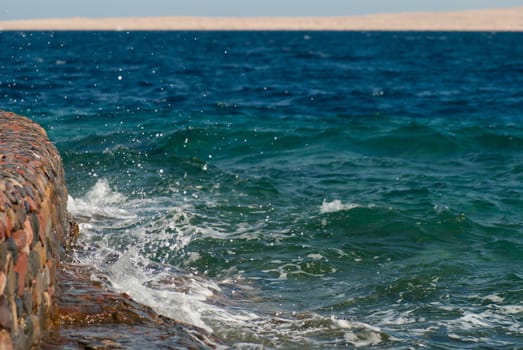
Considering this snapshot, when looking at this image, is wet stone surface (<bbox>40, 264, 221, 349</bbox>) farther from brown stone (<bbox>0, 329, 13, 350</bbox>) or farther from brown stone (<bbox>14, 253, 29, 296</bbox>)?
brown stone (<bbox>0, 329, 13, 350</bbox>)

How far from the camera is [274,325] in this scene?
8.05m

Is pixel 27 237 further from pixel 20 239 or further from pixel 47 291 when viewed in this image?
pixel 47 291

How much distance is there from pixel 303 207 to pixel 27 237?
317 inches

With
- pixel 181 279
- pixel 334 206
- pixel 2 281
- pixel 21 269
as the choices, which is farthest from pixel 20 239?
pixel 334 206

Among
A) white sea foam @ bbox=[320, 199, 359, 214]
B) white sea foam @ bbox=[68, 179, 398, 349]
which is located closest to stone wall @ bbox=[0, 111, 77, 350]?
white sea foam @ bbox=[68, 179, 398, 349]

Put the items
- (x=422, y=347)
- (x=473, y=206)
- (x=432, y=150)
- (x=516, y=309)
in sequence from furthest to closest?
(x=432, y=150)
(x=473, y=206)
(x=516, y=309)
(x=422, y=347)

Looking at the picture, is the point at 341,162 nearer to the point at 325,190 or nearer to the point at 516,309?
the point at 325,190

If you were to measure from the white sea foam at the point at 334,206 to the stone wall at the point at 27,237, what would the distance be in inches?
223

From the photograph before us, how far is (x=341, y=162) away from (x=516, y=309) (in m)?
9.07

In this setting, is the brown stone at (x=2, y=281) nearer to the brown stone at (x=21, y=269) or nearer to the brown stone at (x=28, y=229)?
the brown stone at (x=21, y=269)

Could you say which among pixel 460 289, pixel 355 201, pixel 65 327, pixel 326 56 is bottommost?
pixel 65 327

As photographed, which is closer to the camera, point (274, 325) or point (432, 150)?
point (274, 325)

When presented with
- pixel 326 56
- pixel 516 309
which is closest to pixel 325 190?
pixel 516 309

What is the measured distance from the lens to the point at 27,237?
5805mm
